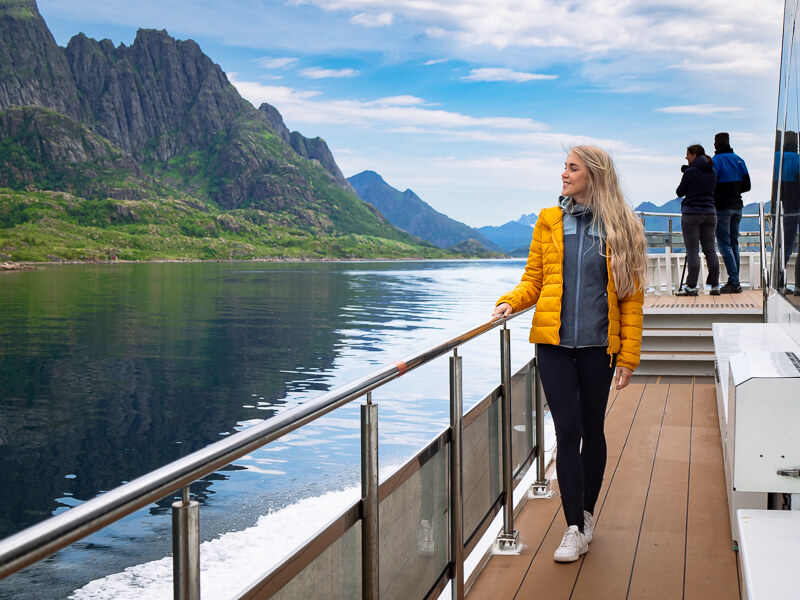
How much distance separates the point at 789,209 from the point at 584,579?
3.27 m

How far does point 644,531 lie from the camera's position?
3.78m

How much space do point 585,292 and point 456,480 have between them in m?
0.87

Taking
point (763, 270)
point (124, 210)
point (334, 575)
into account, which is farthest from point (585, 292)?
point (124, 210)

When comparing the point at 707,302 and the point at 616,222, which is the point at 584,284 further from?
the point at 707,302

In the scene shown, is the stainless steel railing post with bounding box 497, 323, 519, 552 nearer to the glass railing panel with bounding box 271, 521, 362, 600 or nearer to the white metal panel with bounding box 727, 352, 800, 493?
the white metal panel with bounding box 727, 352, 800, 493

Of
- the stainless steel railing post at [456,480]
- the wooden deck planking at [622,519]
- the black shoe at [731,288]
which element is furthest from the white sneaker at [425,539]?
the black shoe at [731,288]

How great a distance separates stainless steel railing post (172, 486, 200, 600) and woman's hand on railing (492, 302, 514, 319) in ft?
6.69

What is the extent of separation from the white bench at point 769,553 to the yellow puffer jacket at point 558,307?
0.94 metres

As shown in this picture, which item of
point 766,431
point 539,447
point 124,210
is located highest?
point 124,210

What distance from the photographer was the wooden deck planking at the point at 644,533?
3.11 meters

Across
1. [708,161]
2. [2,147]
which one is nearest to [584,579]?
[708,161]

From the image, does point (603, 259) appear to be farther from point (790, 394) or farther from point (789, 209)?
point (789, 209)

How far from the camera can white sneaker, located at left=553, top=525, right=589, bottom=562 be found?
10.9 feet

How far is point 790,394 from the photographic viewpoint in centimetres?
221
